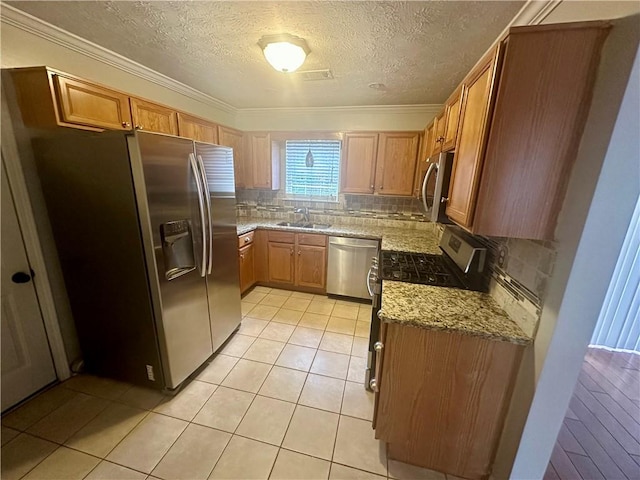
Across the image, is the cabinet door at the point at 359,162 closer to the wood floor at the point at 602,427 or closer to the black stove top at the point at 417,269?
the black stove top at the point at 417,269

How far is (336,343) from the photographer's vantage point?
8.21ft

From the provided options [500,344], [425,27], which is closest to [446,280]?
[500,344]

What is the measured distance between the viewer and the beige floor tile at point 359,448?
1459 mm

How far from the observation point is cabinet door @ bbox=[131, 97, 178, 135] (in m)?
2.07

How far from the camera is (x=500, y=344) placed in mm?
1199

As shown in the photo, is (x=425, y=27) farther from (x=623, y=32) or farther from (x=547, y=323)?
(x=547, y=323)

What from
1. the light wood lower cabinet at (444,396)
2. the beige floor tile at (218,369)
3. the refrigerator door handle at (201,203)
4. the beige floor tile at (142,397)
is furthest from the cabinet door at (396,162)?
the beige floor tile at (142,397)

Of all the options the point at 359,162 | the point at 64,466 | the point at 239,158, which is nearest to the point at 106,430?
the point at 64,466

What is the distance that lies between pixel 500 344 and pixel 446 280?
0.58 m

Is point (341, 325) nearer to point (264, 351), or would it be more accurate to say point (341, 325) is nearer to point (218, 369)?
point (264, 351)

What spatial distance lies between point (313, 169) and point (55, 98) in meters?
2.71

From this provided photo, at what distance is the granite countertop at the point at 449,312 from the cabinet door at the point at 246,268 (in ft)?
6.84

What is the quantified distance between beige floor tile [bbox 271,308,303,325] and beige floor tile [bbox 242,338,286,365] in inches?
14.4

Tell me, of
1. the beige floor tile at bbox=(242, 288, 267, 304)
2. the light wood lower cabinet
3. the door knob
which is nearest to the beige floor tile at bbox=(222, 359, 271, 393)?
the light wood lower cabinet
